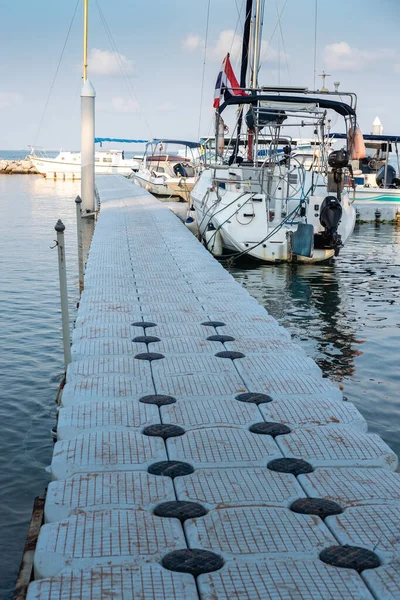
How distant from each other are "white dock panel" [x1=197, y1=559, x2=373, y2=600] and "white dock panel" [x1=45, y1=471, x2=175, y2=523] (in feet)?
2.08

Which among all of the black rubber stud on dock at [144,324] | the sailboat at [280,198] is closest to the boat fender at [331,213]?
the sailboat at [280,198]

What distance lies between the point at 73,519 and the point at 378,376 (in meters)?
5.84

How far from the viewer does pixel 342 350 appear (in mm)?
9492

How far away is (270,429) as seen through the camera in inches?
169

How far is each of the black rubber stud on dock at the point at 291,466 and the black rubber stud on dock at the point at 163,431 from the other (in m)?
0.62

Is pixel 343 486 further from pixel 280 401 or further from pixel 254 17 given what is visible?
pixel 254 17

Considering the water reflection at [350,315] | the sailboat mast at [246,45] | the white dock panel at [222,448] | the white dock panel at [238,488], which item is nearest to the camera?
the white dock panel at [238,488]

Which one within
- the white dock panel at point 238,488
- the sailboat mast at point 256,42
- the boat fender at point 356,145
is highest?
the sailboat mast at point 256,42

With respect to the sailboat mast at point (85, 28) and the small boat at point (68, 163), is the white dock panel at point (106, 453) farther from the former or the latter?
the small boat at point (68, 163)

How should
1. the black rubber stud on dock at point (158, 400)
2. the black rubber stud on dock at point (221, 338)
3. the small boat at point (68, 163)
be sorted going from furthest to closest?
1. the small boat at point (68, 163)
2. the black rubber stud on dock at point (221, 338)
3. the black rubber stud on dock at point (158, 400)

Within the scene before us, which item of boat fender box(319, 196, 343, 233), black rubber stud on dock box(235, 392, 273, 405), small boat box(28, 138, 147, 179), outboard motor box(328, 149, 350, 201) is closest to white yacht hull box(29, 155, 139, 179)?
small boat box(28, 138, 147, 179)

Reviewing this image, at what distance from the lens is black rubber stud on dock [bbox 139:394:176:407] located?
4.68m

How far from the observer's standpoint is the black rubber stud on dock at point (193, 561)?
2.88 metres

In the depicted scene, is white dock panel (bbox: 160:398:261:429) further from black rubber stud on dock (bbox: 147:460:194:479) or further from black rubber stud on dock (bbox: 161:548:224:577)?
black rubber stud on dock (bbox: 161:548:224:577)
